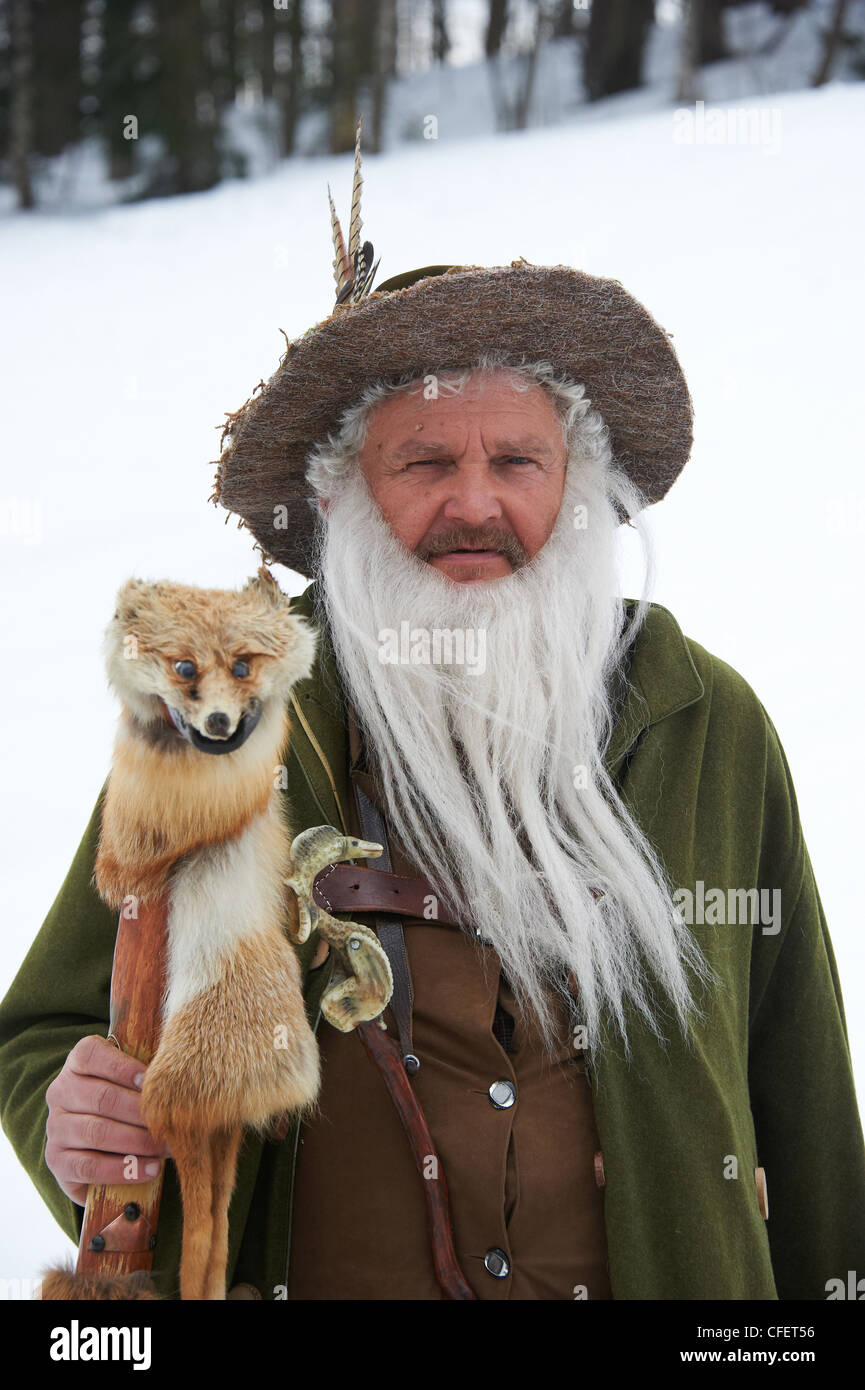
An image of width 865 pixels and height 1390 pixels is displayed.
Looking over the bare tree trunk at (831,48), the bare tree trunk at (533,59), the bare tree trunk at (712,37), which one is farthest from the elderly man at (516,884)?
the bare tree trunk at (712,37)

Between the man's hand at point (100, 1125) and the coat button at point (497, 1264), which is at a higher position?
the man's hand at point (100, 1125)

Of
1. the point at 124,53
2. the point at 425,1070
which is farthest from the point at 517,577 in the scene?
the point at 124,53

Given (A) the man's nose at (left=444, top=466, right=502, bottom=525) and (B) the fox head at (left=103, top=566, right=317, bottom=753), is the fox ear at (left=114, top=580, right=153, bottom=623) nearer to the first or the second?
(B) the fox head at (left=103, top=566, right=317, bottom=753)

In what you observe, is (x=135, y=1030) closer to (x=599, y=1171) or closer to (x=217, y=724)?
(x=217, y=724)

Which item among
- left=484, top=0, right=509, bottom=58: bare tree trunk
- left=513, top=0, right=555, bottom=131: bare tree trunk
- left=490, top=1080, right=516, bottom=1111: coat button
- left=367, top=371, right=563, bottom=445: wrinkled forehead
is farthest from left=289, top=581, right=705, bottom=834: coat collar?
left=484, top=0, right=509, bottom=58: bare tree trunk

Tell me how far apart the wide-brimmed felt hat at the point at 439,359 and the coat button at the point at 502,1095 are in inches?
43.7

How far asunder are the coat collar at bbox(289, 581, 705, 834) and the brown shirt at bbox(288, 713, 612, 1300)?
0.10 m

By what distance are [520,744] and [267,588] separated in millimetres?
658

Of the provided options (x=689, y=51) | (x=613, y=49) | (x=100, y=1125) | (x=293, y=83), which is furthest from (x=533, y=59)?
(x=100, y=1125)

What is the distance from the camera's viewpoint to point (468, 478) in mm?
2078

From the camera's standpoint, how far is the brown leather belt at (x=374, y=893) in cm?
170

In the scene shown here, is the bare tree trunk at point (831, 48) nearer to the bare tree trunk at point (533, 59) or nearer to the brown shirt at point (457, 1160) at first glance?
the bare tree trunk at point (533, 59)

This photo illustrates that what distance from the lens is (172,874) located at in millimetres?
1469

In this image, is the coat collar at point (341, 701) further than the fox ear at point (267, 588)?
Yes
